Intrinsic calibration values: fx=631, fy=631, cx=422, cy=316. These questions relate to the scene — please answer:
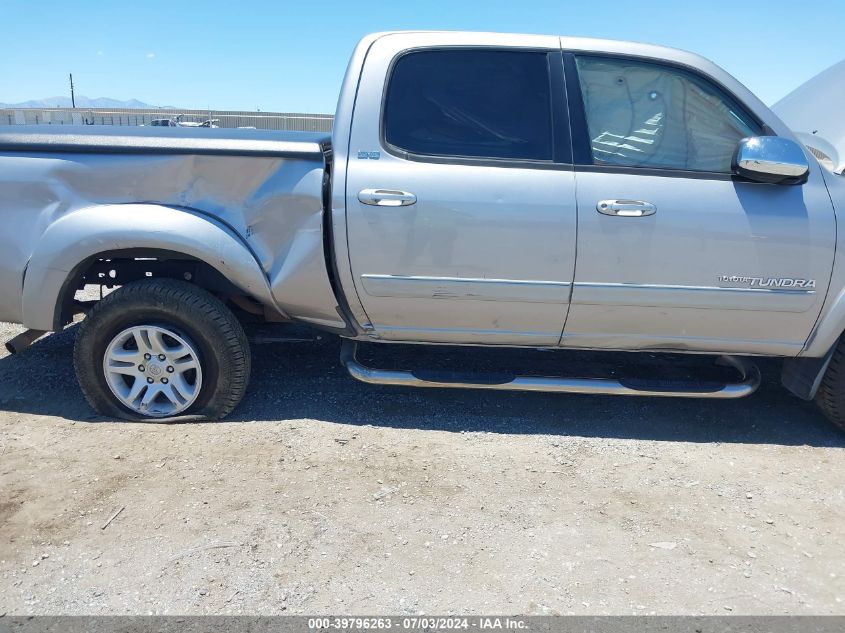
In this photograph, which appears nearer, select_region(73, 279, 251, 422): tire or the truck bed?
the truck bed

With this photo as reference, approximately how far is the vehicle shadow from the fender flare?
818 millimetres

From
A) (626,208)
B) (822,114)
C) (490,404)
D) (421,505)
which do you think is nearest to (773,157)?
(626,208)

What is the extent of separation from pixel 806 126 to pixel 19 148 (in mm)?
4761

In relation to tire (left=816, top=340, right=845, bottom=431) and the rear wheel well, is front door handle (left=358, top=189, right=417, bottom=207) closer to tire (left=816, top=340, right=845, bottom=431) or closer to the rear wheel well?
the rear wheel well

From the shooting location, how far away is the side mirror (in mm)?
2975

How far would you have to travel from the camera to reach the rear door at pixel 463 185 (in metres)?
3.12

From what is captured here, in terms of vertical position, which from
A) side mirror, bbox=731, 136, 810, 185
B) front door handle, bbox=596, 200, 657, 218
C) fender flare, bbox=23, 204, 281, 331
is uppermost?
side mirror, bbox=731, 136, 810, 185

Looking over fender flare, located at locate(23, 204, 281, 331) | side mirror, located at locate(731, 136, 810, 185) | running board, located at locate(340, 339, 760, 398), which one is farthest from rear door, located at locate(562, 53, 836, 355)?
fender flare, located at locate(23, 204, 281, 331)

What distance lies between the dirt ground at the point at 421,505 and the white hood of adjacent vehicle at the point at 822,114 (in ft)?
4.97

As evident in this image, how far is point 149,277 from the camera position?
11.6 feet

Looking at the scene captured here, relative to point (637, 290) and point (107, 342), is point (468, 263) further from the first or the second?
point (107, 342)

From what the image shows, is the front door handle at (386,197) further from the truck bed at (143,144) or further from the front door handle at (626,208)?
the front door handle at (626,208)

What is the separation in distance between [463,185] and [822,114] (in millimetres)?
2771

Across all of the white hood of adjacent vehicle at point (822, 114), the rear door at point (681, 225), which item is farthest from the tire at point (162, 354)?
the white hood of adjacent vehicle at point (822, 114)
